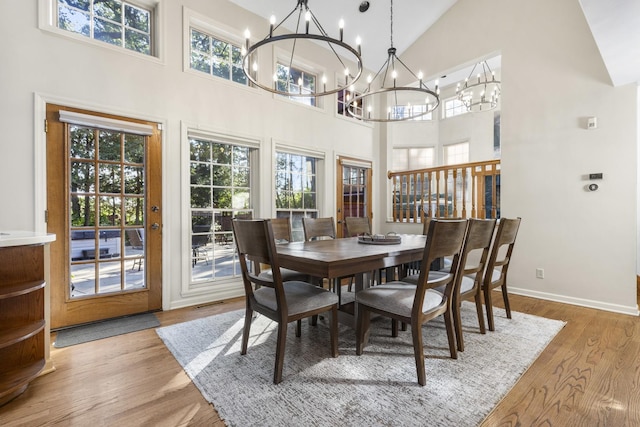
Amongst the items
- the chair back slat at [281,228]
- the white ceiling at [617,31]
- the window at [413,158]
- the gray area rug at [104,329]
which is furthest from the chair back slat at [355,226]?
the window at [413,158]

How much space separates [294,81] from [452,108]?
207 inches

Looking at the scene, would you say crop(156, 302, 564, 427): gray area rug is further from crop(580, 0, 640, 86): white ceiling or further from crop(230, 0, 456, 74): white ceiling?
crop(230, 0, 456, 74): white ceiling

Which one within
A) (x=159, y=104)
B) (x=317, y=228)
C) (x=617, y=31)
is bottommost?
(x=317, y=228)

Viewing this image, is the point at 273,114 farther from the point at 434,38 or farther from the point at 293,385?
the point at 293,385

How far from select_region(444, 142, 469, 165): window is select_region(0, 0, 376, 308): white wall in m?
4.39

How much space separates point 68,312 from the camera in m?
2.65

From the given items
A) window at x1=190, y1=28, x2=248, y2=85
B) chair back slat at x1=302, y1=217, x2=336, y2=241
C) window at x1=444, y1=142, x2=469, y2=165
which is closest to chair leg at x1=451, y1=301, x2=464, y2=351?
chair back slat at x1=302, y1=217, x2=336, y2=241

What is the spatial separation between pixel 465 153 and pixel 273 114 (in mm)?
5590

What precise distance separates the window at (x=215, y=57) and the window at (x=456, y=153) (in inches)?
233

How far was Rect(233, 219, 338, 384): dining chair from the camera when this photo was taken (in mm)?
1746

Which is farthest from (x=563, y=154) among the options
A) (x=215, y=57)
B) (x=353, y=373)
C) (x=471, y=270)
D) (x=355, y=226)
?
(x=215, y=57)

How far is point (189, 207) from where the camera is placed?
11.0ft

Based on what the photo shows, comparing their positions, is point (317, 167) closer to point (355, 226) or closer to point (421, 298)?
point (355, 226)

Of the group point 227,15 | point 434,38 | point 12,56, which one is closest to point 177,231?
point 12,56
